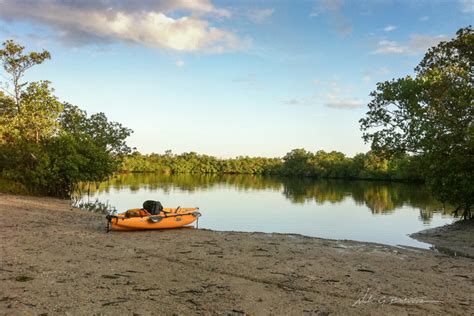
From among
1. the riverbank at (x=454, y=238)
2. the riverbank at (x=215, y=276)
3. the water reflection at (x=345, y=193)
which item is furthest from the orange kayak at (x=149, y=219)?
the water reflection at (x=345, y=193)

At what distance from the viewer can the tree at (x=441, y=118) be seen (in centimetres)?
1723

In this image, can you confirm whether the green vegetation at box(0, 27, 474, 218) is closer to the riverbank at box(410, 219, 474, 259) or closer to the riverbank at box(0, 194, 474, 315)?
the riverbank at box(410, 219, 474, 259)

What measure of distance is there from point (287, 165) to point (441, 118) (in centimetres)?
10190

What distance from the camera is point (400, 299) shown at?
21.6 ft

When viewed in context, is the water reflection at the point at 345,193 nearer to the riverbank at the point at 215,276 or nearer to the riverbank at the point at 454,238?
the riverbank at the point at 454,238

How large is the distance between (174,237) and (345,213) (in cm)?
1774

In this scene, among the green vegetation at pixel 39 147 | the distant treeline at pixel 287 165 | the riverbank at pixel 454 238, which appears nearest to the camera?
the riverbank at pixel 454 238

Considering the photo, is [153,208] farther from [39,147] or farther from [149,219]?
[39,147]

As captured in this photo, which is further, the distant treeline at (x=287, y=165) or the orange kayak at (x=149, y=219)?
the distant treeline at (x=287, y=165)

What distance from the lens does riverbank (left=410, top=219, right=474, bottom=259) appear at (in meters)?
13.4

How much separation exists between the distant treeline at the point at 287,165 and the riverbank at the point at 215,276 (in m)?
54.3

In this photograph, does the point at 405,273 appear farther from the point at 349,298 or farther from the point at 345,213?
the point at 345,213

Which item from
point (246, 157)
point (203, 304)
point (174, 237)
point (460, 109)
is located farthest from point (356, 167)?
point (203, 304)

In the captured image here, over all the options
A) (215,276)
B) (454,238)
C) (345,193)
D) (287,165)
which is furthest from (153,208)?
(287,165)
